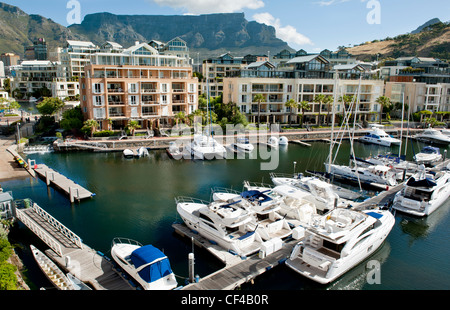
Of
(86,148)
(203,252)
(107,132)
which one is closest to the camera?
(203,252)

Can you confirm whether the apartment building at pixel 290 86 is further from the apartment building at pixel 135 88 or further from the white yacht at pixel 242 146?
the white yacht at pixel 242 146

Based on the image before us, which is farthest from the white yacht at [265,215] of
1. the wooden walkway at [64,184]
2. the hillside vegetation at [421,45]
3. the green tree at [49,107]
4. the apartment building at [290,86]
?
the hillside vegetation at [421,45]

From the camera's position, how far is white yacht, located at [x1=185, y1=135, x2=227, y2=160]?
163 feet

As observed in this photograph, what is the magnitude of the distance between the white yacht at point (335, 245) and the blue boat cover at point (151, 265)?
787 centimetres

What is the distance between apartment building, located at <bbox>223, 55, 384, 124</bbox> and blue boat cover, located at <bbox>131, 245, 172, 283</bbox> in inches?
2195

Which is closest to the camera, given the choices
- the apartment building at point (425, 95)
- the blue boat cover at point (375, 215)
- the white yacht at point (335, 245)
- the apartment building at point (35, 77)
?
the white yacht at point (335, 245)

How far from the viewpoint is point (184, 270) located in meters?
21.5

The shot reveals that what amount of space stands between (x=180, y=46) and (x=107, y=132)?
170 feet

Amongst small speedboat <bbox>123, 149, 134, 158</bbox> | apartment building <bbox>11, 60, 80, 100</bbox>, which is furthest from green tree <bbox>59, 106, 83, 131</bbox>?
apartment building <bbox>11, 60, 80, 100</bbox>

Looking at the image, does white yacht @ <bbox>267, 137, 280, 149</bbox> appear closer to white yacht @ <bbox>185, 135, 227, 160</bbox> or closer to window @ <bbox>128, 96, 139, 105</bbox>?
white yacht @ <bbox>185, 135, 227, 160</bbox>

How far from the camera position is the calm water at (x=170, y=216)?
69.6 feet

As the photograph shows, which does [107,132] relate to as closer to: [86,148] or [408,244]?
[86,148]

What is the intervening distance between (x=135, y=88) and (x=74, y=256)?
43.2 meters
